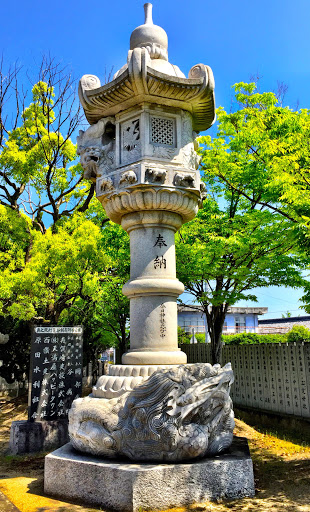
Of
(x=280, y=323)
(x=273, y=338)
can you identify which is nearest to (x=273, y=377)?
(x=273, y=338)

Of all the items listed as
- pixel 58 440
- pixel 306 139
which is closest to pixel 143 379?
pixel 58 440

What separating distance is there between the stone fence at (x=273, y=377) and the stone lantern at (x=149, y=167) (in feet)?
16.6

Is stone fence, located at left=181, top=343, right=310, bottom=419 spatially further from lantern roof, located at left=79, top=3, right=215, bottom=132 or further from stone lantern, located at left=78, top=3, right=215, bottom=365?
lantern roof, located at left=79, top=3, right=215, bottom=132

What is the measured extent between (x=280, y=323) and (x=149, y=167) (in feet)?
114

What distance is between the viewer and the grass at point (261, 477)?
4117mm

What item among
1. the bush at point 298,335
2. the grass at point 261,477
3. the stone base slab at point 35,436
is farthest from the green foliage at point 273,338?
the stone base slab at point 35,436

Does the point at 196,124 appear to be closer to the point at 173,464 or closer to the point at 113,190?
the point at 113,190

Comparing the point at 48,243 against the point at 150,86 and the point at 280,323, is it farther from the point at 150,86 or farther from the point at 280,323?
the point at 280,323

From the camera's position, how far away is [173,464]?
166 inches

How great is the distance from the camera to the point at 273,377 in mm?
10164

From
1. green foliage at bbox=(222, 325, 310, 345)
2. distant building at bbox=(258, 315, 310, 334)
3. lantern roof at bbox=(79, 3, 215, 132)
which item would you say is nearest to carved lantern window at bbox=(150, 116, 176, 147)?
lantern roof at bbox=(79, 3, 215, 132)

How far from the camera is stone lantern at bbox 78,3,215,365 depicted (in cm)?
539

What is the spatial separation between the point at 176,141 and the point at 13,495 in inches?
208

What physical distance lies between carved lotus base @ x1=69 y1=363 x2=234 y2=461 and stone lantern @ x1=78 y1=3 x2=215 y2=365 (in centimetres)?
62
